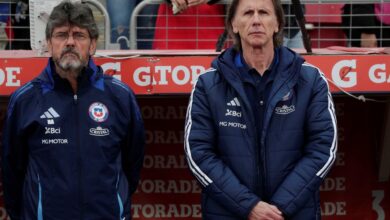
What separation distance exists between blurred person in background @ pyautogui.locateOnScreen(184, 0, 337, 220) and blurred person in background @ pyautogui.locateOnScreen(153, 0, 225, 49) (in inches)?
41.3

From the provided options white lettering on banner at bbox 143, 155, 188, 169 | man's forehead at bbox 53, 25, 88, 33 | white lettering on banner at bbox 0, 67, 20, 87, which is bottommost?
white lettering on banner at bbox 143, 155, 188, 169

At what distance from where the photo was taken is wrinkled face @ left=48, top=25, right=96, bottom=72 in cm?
457

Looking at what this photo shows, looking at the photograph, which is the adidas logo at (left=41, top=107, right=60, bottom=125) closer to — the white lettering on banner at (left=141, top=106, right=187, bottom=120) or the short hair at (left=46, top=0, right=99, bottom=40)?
the short hair at (left=46, top=0, right=99, bottom=40)

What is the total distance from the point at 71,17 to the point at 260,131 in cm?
119

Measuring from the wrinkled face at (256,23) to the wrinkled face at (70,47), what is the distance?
835mm

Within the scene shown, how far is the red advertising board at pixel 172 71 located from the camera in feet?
16.9

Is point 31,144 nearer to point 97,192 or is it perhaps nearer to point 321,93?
point 97,192

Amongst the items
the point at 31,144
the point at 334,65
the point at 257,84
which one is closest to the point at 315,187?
the point at 257,84

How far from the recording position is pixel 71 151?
451 cm

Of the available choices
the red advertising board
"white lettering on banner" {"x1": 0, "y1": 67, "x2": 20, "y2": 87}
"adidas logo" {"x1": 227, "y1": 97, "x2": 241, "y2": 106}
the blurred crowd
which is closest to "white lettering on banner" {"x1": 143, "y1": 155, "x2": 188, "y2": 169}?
the blurred crowd

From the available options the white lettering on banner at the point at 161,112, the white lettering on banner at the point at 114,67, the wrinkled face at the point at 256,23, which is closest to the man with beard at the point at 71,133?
the white lettering on banner at the point at 114,67

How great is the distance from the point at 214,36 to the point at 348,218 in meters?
1.62

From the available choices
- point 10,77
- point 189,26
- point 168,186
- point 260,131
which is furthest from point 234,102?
point 168,186

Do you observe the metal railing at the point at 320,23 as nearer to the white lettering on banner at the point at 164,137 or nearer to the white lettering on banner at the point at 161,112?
the white lettering on banner at the point at 161,112
